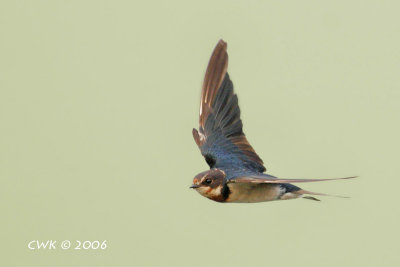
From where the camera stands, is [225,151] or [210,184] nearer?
[210,184]

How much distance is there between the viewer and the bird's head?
13.2ft

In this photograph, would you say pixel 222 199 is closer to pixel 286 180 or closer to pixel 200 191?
pixel 200 191

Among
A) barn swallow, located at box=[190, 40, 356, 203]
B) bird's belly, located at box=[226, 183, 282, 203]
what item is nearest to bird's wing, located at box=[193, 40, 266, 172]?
barn swallow, located at box=[190, 40, 356, 203]

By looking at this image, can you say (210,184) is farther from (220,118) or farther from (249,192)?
(220,118)

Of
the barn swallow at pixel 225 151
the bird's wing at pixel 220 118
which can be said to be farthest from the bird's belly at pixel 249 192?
the bird's wing at pixel 220 118

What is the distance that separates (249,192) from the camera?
4.13 meters

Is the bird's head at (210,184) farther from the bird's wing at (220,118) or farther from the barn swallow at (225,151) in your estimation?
the bird's wing at (220,118)

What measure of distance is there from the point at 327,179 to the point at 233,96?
1.60 metres

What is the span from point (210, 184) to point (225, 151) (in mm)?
606

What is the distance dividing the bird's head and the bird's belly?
5 centimetres

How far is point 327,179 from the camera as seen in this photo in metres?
3.23

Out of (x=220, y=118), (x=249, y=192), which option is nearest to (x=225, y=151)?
(x=220, y=118)

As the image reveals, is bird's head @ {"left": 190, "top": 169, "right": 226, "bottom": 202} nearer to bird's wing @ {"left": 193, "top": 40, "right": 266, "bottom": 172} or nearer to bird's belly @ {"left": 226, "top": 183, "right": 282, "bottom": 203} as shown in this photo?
bird's belly @ {"left": 226, "top": 183, "right": 282, "bottom": 203}

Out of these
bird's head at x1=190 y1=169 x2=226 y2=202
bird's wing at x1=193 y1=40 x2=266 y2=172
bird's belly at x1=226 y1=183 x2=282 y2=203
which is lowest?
bird's belly at x1=226 y1=183 x2=282 y2=203
